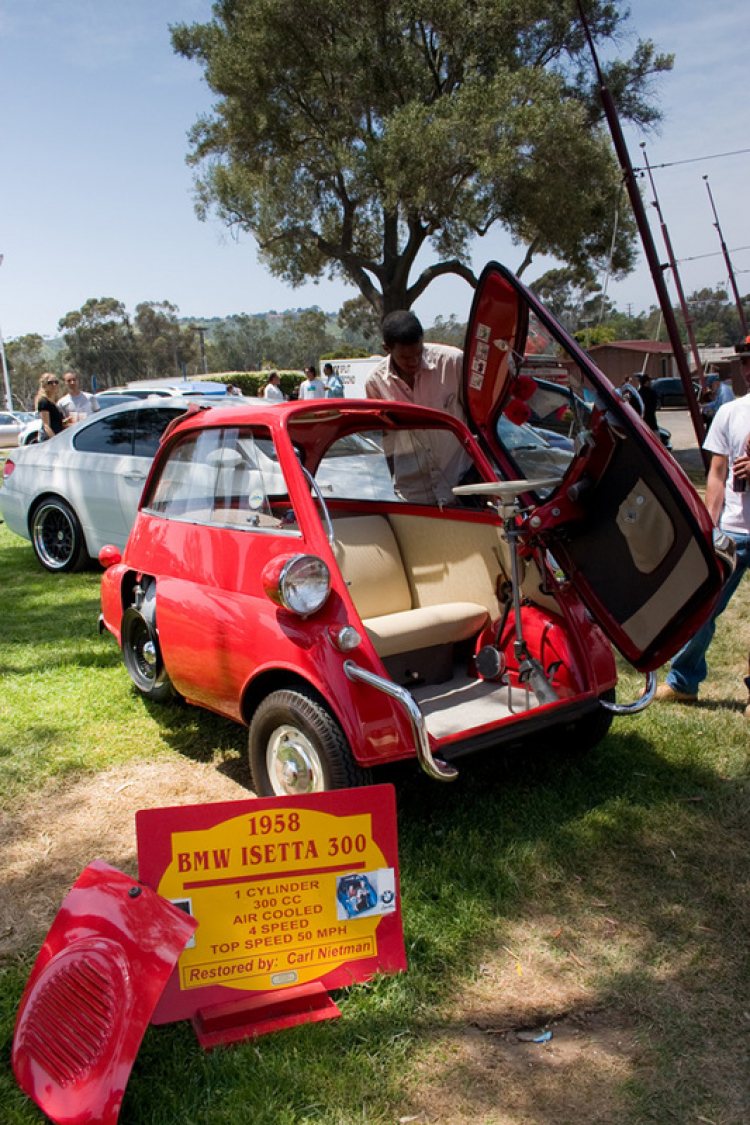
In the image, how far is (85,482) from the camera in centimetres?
796

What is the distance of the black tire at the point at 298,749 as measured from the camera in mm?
3145

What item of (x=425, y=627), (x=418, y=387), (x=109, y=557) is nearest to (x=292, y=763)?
(x=425, y=627)

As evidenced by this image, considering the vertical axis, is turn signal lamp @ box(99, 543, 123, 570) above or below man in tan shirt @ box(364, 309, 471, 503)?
below

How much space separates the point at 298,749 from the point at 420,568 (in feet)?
5.22

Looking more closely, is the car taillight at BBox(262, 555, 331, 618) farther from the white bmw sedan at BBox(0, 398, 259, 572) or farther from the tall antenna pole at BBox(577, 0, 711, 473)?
the white bmw sedan at BBox(0, 398, 259, 572)

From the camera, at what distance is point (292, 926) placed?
→ 2.60 meters

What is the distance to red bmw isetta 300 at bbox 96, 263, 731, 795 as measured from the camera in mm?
3289

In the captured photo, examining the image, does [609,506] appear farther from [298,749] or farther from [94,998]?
[94,998]

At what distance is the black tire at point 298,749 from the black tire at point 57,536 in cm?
527

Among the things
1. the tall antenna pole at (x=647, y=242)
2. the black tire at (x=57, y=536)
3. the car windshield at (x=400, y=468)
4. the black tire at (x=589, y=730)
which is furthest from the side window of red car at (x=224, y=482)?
the black tire at (x=57, y=536)

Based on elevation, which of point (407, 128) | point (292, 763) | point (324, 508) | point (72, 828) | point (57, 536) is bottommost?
point (72, 828)

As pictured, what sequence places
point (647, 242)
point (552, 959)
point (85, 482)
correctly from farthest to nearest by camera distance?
point (85, 482), point (647, 242), point (552, 959)

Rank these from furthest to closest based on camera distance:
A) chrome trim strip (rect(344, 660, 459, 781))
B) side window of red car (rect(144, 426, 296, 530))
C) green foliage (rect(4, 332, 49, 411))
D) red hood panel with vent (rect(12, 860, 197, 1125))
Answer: green foliage (rect(4, 332, 49, 411)) < side window of red car (rect(144, 426, 296, 530)) < chrome trim strip (rect(344, 660, 459, 781)) < red hood panel with vent (rect(12, 860, 197, 1125))

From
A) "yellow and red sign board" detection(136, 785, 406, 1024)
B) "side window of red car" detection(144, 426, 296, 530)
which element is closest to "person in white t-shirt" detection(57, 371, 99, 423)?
"side window of red car" detection(144, 426, 296, 530)
